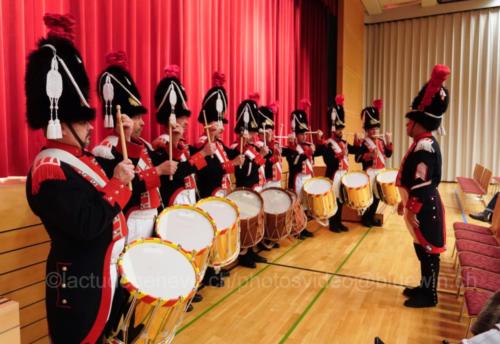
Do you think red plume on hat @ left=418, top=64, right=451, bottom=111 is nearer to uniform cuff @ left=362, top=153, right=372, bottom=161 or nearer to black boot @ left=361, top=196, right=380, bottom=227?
uniform cuff @ left=362, top=153, right=372, bottom=161

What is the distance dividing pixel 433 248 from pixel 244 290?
1.61 metres

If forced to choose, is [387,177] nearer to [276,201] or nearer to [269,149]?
[269,149]

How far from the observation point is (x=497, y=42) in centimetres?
922

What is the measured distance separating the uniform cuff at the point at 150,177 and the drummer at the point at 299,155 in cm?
273

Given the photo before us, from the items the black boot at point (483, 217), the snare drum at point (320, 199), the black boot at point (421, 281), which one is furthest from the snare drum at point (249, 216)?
the black boot at point (483, 217)

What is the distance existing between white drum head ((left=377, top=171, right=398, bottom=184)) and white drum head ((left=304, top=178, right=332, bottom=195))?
2.95 feet

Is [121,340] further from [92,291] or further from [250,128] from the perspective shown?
[250,128]

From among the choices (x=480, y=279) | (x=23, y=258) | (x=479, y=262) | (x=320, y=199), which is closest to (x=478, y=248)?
(x=479, y=262)

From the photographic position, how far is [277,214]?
12.1 ft

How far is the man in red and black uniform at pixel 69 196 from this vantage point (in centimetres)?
147

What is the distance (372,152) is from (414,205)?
269 centimetres

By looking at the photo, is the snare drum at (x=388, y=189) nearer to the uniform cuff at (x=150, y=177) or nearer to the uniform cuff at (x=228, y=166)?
the uniform cuff at (x=228, y=166)

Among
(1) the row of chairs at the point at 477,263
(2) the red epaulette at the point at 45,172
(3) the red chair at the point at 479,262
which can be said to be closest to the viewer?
(2) the red epaulette at the point at 45,172

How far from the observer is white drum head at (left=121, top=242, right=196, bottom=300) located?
162cm
